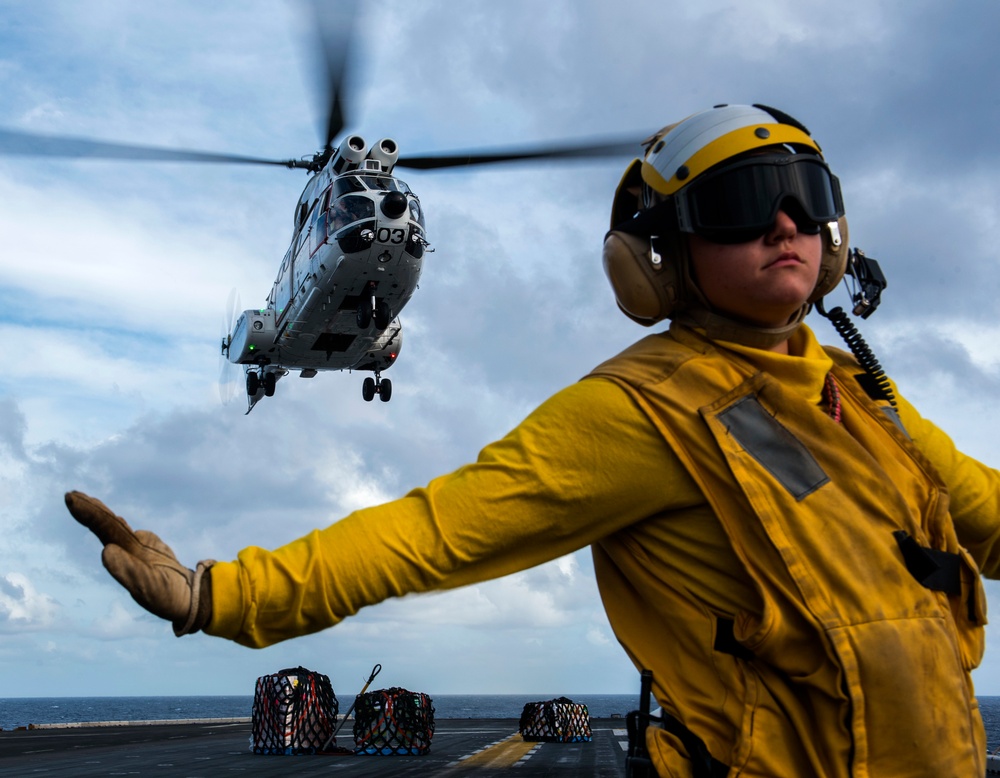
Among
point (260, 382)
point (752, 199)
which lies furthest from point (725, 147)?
point (260, 382)

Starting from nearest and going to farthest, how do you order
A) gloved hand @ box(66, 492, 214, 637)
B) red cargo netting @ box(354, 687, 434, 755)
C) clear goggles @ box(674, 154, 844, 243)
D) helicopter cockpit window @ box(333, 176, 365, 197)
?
gloved hand @ box(66, 492, 214, 637), clear goggles @ box(674, 154, 844, 243), helicopter cockpit window @ box(333, 176, 365, 197), red cargo netting @ box(354, 687, 434, 755)

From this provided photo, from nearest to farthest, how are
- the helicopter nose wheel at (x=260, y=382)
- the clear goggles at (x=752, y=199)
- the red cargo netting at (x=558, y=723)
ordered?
the clear goggles at (x=752, y=199), the red cargo netting at (x=558, y=723), the helicopter nose wheel at (x=260, y=382)

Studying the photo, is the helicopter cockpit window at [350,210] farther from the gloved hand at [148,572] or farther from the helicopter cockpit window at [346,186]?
the gloved hand at [148,572]

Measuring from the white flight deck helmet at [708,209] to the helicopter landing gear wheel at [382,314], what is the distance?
76.2 ft

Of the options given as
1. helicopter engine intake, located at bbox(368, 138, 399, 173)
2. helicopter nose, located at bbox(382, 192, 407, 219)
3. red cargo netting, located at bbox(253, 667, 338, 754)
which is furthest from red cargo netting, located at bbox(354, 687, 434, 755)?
Result: helicopter engine intake, located at bbox(368, 138, 399, 173)

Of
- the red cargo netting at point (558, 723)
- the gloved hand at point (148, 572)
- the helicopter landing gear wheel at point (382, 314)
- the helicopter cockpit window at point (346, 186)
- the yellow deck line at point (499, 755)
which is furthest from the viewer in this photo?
the red cargo netting at point (558, 723)

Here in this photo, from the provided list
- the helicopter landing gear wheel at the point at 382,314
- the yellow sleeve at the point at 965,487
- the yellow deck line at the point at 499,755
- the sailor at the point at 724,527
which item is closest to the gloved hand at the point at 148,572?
the sailor at the point at 724,527

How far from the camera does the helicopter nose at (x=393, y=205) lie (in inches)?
933

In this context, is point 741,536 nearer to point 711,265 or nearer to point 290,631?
point 711,265

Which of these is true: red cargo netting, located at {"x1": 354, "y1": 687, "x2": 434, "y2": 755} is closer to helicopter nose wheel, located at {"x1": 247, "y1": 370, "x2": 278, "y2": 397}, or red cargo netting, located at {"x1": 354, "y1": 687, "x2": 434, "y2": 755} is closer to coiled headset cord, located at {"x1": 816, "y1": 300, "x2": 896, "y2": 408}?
helicopter nose wheel, located at {"x1": 247, "y1": 370, "x2": 278, "y2": 397}

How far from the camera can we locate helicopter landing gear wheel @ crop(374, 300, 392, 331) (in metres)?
25.6

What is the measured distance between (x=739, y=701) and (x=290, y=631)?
92 centimetres

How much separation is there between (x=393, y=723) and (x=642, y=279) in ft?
79.7

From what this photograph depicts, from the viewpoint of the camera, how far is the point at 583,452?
2.15 meters
